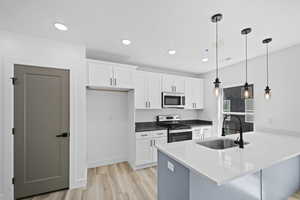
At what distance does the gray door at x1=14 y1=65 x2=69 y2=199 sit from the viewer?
214cm

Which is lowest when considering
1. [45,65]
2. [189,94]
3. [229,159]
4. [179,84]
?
[229,159]

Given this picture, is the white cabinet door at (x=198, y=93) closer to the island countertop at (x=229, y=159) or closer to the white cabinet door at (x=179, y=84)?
the white cabinet door at (x=179, y=84)

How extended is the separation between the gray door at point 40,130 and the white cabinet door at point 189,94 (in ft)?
9.97

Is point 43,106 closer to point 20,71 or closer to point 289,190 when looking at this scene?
point 20,71

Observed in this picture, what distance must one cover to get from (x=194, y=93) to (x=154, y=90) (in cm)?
143

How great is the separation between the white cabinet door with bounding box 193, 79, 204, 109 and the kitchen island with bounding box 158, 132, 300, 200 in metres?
2.54

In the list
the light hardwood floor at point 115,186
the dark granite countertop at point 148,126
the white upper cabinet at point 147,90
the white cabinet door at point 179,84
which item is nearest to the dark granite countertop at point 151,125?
the dark granite countertop at point 148,126

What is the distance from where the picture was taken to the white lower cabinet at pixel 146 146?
3.12m

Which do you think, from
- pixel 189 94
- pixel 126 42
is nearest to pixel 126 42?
pixel 126 42

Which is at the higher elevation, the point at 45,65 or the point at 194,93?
the point at 45,65

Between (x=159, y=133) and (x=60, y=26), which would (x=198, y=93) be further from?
(x=60, y=26)

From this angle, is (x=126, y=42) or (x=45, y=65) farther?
(x=126, y=42)

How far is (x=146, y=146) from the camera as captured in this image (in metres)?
3.20

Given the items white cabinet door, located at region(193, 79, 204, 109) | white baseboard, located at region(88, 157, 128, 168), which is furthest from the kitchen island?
white cabinet door, located at region(193, 79, 204, 109)
